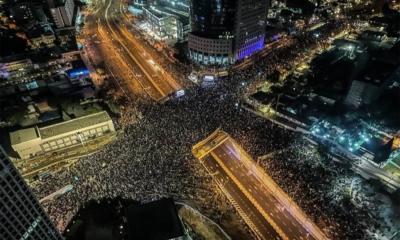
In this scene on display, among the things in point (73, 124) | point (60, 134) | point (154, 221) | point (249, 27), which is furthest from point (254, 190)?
point (249, 27)

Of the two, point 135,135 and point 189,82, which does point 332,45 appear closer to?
point 189,82

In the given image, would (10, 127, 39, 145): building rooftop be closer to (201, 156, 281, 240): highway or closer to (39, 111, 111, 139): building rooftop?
(39, 111, 111, 139): building rooftop

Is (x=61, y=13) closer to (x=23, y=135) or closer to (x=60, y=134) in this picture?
(x=23, y=135)

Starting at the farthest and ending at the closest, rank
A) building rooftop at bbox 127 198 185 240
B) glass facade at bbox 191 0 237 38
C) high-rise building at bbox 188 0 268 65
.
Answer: high-rise building at bbox 188 0 268 65 < glass facade at bbox 191 0 237 38 < building rooftop at bbox 127 198 185 240

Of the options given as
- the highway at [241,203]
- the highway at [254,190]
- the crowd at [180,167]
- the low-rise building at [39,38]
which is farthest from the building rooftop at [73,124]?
the low-rise building at [39,38]

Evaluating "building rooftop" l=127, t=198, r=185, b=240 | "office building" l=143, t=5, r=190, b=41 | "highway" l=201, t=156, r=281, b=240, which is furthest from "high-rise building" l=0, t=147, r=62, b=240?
"office building" l=143, t=5, r=190, b=41
